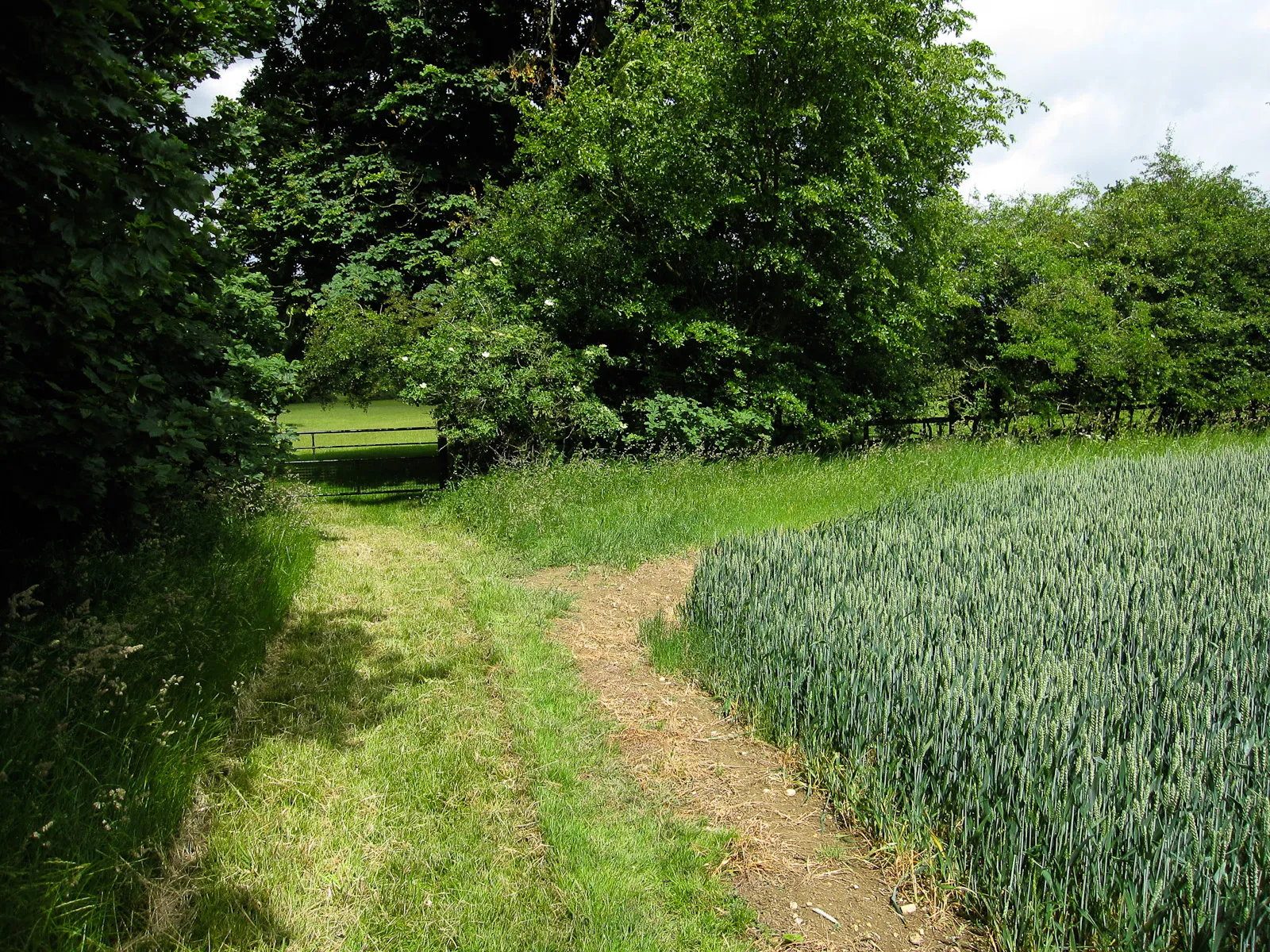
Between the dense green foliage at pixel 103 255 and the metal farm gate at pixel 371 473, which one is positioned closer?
the dense green foliage at pixel 103 255

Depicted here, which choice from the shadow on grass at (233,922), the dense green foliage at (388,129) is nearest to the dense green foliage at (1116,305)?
the dense green foliage at (388,129)

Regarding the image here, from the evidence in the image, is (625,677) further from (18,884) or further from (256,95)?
(256,95)

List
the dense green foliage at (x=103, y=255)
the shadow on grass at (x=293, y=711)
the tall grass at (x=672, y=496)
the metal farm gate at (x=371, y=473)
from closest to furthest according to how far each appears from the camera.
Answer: the dense green foliage at (x=103, y=255) → the shadow on grass at (x=293, y=711) → the tall grass at (x=672, y=496) → the metal farm gate at (x=371, y=473)

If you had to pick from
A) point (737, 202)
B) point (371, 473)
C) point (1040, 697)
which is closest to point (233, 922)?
point (1040, 697)

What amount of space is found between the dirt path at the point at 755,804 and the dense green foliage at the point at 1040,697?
166 mm

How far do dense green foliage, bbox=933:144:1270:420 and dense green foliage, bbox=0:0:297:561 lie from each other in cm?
1255

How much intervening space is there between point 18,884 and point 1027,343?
15.6 meters

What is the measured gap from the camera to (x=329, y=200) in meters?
12.3

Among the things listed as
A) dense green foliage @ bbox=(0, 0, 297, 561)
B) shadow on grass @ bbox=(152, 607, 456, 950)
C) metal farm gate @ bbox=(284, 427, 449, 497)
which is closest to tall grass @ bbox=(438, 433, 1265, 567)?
shadow on grass @ bbox=(152, 607, 456, 950)

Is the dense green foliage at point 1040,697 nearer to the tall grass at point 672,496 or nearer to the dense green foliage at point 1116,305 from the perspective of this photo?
the tall grass at point 672,496

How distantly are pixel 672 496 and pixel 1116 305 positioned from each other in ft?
44.8

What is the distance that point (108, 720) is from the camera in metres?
2.98

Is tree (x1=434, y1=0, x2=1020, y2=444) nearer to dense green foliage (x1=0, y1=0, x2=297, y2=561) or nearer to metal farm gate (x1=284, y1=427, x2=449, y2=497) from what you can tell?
metal farm gate (x1=284, y1=427, x2=449, y2=497)

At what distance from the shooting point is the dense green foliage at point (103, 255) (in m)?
2.28
